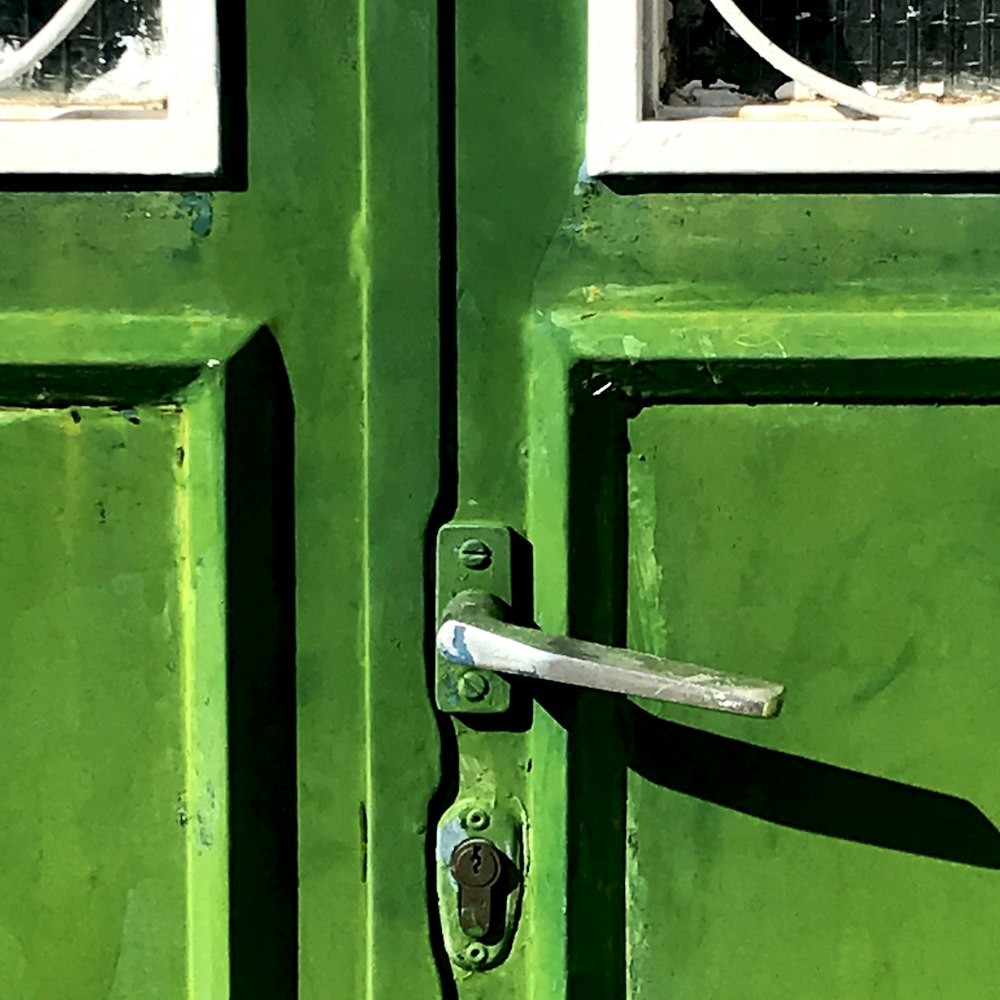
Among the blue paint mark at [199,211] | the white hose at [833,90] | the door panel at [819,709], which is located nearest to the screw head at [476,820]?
the door panel at [819,709]

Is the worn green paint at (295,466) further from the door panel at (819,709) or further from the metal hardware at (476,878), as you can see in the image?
the door panel at (819,709)

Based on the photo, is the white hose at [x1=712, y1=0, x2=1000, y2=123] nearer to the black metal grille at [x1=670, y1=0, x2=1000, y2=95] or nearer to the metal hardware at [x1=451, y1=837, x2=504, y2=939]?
the black metal grille at [x1=670, y1=0, x2=1000, y2=95]

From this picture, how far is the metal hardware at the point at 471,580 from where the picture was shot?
0.91 metres

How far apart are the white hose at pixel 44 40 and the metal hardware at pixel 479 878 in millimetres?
579

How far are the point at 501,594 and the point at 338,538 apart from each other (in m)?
0.12

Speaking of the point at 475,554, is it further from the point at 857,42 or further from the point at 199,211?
the point at 857,42

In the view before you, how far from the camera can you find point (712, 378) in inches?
34.9

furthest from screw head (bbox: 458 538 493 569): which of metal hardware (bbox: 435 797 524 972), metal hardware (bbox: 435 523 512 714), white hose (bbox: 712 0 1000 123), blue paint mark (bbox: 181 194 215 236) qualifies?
white hose (bbox: 712 0 1000 123)

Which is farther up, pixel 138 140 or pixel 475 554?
pixel 138 140

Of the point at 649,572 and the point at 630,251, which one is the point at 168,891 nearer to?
the point at 649,572

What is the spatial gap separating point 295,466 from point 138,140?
0.78 feet

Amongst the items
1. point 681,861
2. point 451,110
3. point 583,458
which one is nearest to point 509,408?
point 583,458

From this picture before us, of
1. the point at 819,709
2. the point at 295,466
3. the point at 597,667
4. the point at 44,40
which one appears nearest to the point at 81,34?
the point at 44,40

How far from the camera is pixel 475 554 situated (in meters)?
0.91
